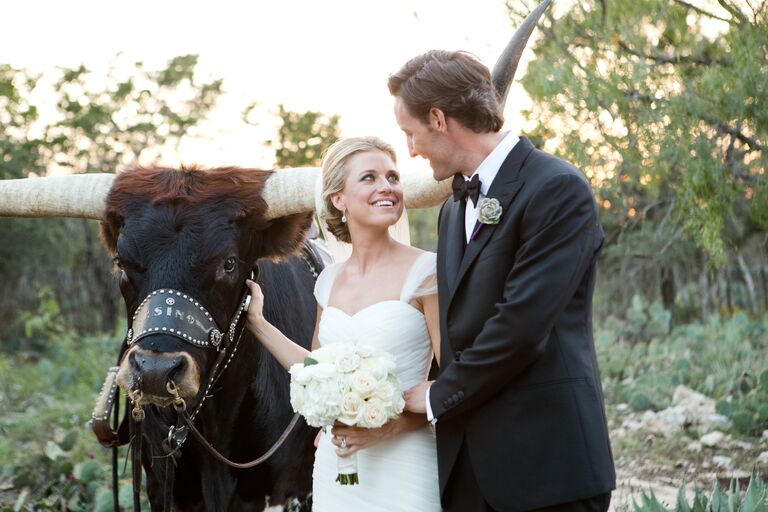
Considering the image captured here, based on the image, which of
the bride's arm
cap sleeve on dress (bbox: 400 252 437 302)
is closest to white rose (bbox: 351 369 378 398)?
cap sleeve on dress (bbox: 400 252 437 302)

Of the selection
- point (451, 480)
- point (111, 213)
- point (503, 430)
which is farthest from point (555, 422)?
point (111, 213)

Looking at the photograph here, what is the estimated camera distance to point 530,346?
2461mm

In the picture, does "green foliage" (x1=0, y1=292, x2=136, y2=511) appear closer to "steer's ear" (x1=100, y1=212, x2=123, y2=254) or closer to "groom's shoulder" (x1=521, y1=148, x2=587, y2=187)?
"steer's ear" (x1=100, y1=212, x2=123, y2=254)

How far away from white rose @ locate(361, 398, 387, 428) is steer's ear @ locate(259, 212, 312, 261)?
1.39 m

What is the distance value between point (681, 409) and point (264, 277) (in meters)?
5.36

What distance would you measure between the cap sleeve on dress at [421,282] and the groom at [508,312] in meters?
0.31

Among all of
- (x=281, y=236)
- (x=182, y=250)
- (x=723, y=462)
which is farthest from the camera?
(x=723, y=462)

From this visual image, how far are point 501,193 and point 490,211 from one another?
0.08 m

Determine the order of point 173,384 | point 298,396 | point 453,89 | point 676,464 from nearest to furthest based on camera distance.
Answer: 1. point 453,89
2. point 298,396
3. point 173,384
4. point 676,464

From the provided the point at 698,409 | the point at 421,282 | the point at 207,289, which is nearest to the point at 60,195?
the point at 207,289

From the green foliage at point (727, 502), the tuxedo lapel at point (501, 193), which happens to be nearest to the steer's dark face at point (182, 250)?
Answer: the tuxedo lapel at point (501, 193)

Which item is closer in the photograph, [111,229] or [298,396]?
[298,396]

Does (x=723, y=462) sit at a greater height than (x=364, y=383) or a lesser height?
lesser

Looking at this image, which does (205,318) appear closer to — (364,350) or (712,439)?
(364,350)
